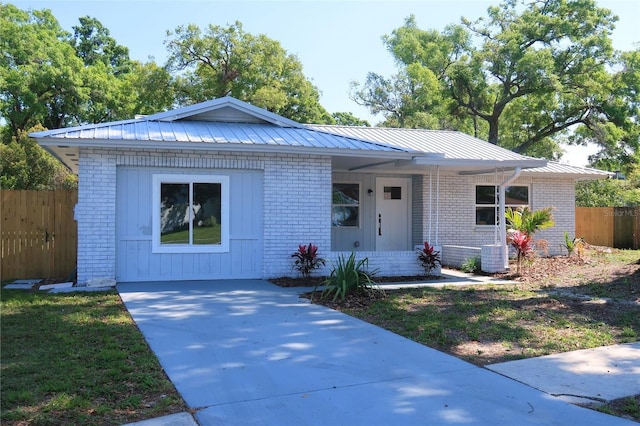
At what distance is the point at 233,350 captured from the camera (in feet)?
20.2

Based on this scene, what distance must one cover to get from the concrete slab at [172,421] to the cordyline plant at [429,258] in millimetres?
9330

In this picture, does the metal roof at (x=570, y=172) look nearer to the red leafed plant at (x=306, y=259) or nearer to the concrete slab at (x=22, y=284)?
the red leafed plant at (x=306, y=259)

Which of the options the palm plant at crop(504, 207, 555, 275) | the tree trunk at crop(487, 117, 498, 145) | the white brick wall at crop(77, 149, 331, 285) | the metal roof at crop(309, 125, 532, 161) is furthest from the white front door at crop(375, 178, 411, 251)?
the tree trunk at crop(487, 117, 498, 145)

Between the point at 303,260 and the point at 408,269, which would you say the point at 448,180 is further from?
the point at 303,260

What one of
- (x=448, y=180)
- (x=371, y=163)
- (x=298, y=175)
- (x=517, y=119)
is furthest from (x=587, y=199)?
(x=298, y=175)

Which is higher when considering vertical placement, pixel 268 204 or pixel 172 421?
pixel 268 204

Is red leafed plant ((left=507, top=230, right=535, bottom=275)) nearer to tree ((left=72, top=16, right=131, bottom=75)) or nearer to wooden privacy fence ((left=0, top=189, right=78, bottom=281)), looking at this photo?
wooden privacy fence ((left=0, top=189, right=78, bottom=281))

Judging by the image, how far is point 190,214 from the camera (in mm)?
11406

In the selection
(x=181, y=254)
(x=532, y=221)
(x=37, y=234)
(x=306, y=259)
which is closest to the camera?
(x=181, y=254)

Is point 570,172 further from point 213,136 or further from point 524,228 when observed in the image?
point 213,136

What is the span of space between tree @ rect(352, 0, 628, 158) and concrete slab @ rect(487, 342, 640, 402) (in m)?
27.2

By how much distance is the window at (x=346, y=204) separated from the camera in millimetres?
16422

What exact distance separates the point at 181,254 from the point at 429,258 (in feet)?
18.8

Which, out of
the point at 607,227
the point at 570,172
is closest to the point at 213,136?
the point at 570,172
